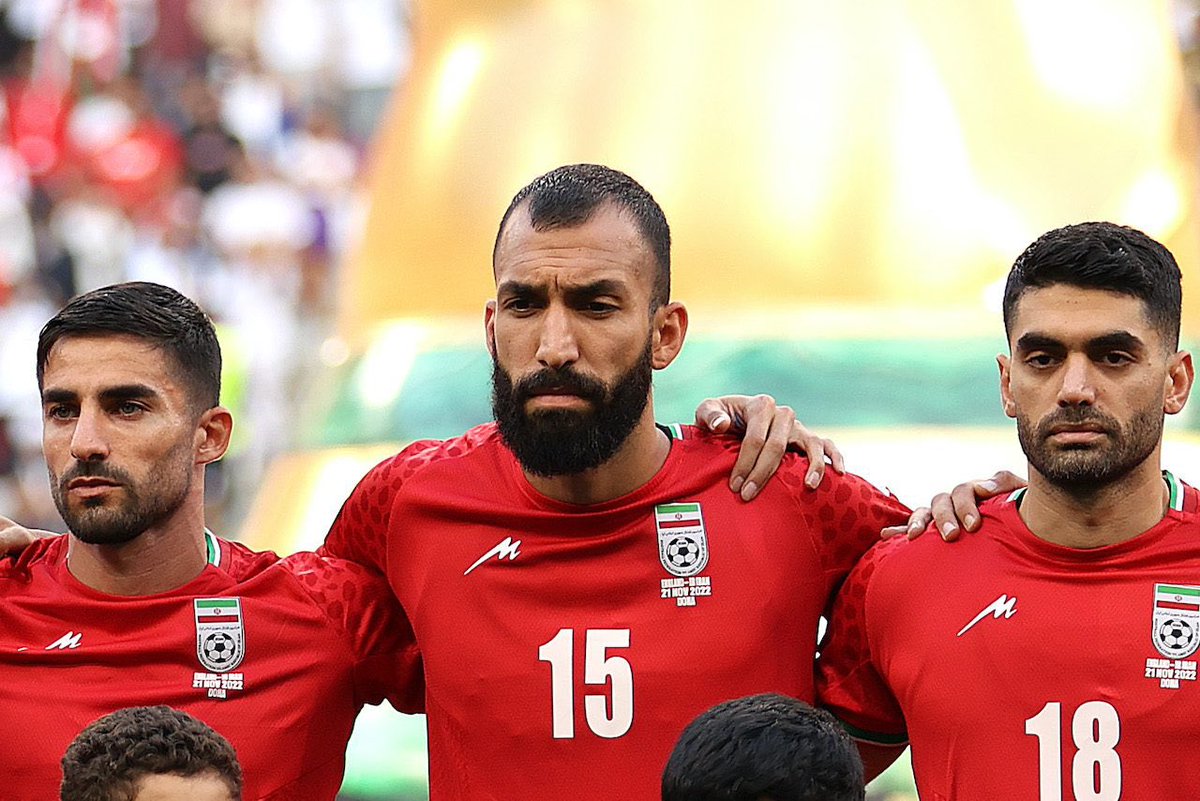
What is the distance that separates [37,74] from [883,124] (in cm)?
1239

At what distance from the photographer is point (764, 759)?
3336mm

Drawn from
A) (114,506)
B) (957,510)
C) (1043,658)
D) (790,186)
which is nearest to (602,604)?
(957,510)

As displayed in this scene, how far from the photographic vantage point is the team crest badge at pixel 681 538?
4734 millimetres

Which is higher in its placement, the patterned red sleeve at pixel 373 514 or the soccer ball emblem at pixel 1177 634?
the patterned red sleeve at pixel 373 514

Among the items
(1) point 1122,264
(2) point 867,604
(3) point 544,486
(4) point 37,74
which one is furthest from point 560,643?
(4) point 37,74

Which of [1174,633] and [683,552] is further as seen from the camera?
[683,552]

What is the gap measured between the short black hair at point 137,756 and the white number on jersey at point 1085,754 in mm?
1536

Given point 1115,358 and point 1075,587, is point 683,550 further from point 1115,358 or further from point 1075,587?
point 1115,358

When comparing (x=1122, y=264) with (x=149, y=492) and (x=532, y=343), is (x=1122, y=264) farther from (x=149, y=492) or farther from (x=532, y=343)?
(x=149, y=492)

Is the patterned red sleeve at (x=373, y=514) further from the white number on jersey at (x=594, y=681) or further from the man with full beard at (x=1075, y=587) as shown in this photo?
the man with full beard at (x=1075, y=587)

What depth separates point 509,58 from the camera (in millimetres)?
9117

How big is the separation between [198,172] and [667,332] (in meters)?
12.8

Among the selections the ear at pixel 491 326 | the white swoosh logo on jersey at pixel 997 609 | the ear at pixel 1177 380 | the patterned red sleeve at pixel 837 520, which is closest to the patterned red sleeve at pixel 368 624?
the ear at pixel 491 326

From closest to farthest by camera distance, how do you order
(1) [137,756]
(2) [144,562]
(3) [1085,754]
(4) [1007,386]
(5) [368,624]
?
(1) [137,756], (3) [1085,754], (4) [1007,386], (2) [144,562], (5) [368,624]
